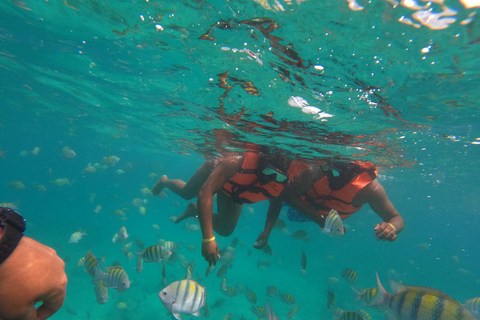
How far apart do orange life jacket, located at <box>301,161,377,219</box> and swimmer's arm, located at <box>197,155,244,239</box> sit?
2863mm

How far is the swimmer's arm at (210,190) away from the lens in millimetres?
4949

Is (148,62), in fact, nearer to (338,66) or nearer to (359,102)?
(338,66)

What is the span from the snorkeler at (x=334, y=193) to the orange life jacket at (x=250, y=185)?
499mm

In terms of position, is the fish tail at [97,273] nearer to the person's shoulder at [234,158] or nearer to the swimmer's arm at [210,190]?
the swimmer's arm at [210,190]

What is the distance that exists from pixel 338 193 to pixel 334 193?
0.39 ft

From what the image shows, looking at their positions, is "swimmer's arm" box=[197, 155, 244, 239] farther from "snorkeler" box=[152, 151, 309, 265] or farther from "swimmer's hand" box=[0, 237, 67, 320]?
"swimmer's hand" box=[0, 237, 67, 320]

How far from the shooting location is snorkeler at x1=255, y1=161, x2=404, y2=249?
705cm

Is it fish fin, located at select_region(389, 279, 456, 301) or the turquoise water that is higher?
the turquoise water

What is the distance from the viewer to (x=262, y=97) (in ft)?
27.9

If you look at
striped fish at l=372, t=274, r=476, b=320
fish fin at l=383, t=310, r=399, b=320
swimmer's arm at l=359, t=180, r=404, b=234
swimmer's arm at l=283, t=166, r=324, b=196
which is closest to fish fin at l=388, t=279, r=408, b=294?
striped fish at l=372, t=274, r=476, b=320

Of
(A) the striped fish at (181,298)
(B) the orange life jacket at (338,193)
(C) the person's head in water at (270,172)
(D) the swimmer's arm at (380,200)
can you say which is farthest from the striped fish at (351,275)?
(A) the striped fish at (181,298)

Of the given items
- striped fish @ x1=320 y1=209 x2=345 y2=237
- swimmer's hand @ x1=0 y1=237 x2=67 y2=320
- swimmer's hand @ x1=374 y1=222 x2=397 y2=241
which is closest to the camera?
swimmer's hand @ x1=0 y1=237 x2=67 y2=320

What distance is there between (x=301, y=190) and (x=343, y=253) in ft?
141

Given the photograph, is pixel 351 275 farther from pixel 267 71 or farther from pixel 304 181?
pixel 267 71
